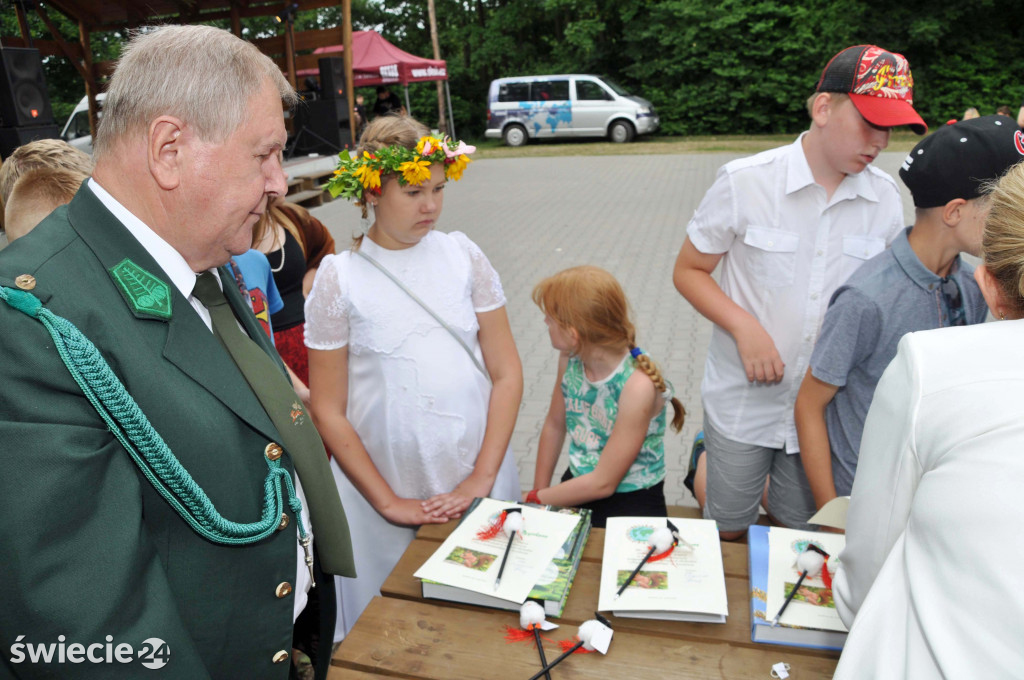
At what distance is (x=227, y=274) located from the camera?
1423 millimetres

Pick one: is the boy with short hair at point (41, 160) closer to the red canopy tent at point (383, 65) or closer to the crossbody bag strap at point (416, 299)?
the crossbody bag strap at point (416, 299)

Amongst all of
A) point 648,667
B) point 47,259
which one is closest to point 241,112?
point 47,259

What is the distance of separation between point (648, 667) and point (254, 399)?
33.5 inches

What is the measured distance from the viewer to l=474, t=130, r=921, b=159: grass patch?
17234mm

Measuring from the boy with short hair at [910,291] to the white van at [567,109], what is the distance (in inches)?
714

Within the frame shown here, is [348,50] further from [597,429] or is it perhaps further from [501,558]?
[501,558]

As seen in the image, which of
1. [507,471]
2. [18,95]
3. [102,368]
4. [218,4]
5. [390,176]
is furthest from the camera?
[218,4]

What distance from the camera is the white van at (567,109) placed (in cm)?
1900

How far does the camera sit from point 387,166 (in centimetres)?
200

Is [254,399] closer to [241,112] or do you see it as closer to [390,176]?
[241,112]

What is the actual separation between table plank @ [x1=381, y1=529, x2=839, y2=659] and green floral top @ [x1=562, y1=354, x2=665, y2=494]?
0.78 meters

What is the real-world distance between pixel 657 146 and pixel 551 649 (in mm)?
18386
